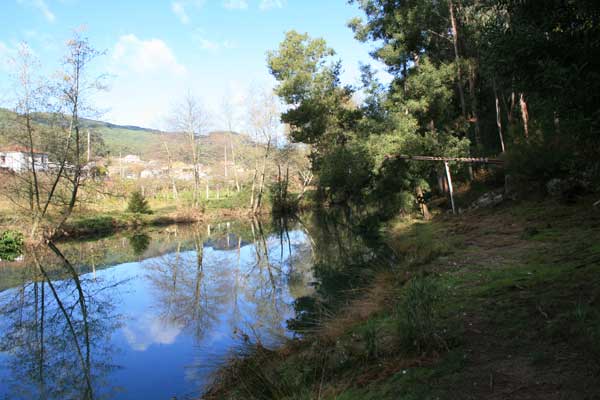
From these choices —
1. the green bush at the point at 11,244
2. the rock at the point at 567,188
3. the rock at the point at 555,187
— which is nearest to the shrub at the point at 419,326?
the rock at the point at 567,188

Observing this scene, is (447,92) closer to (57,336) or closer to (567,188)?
(567,188)

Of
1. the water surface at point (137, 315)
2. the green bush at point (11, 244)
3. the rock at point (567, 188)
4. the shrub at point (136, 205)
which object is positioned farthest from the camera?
the shrub at point (136, 205)

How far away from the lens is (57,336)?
801 cm

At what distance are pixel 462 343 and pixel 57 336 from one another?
774 cm

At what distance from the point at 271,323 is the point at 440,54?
18.8 metres

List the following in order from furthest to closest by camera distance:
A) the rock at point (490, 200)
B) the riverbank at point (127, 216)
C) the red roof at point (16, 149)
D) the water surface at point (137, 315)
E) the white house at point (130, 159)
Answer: the white house at point (130, 159), the riverbank at point (127, 216), the red roof at point (16, 149), the rock at point (490, 200), the water surface at point (137, 315)

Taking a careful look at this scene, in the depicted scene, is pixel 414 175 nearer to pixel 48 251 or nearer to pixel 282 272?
pixel 282 272

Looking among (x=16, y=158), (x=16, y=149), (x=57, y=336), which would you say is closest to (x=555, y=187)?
(x=57, y=336)

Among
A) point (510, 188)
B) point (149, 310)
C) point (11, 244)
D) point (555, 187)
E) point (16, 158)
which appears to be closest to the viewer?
point (149, 310)

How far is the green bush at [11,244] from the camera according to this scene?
59.1ft

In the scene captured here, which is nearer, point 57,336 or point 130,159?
point 57,336

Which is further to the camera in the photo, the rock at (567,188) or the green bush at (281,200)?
the green bush at (281,200)

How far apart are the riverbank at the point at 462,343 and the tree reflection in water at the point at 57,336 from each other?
112 inches

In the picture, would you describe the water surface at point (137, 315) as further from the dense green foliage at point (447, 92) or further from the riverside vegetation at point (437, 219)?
the dense green foliage at point (447, 92)
